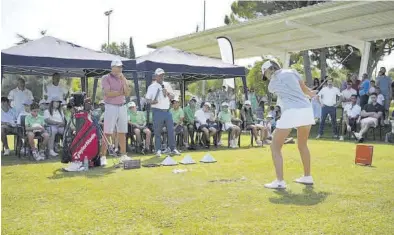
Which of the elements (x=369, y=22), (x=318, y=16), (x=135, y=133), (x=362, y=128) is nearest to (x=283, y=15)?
(x=318, y=16)

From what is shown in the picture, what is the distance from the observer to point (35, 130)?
7703mm

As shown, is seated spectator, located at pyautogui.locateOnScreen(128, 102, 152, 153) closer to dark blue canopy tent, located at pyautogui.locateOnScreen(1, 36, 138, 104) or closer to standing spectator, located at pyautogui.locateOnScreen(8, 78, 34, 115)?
dark blue canopy tent, located at pyautogui.locateOnScreen(1, 36, 138, 104)

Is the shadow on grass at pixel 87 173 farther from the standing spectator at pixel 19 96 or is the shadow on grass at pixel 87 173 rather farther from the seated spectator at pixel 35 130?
the standing spectator at pixel 19 96

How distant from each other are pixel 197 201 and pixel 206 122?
17.9 ft

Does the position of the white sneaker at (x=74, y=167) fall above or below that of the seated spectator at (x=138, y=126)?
below

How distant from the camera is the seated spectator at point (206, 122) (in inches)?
375

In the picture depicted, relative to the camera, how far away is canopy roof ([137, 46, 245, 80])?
9.83 meters

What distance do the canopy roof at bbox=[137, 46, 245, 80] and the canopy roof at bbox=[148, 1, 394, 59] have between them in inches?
161

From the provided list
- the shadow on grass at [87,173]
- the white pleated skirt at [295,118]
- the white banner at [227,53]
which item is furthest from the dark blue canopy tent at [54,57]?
the white banner at [227,53]

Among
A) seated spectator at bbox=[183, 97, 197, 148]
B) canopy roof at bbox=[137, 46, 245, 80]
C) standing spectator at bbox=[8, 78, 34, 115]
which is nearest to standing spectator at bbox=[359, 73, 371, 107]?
canopy roof at bbox=[137, 46, 245, 80]

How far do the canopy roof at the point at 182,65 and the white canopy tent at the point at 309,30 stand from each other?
4.13 meters

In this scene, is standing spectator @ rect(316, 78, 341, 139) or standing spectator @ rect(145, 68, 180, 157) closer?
standing spectator @ rect(145, 68, 180, 157)

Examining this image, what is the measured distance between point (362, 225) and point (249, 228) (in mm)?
916


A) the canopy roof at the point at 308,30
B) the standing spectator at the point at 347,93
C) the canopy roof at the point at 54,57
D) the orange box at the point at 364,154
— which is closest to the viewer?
the orange box at the point at 364,154
